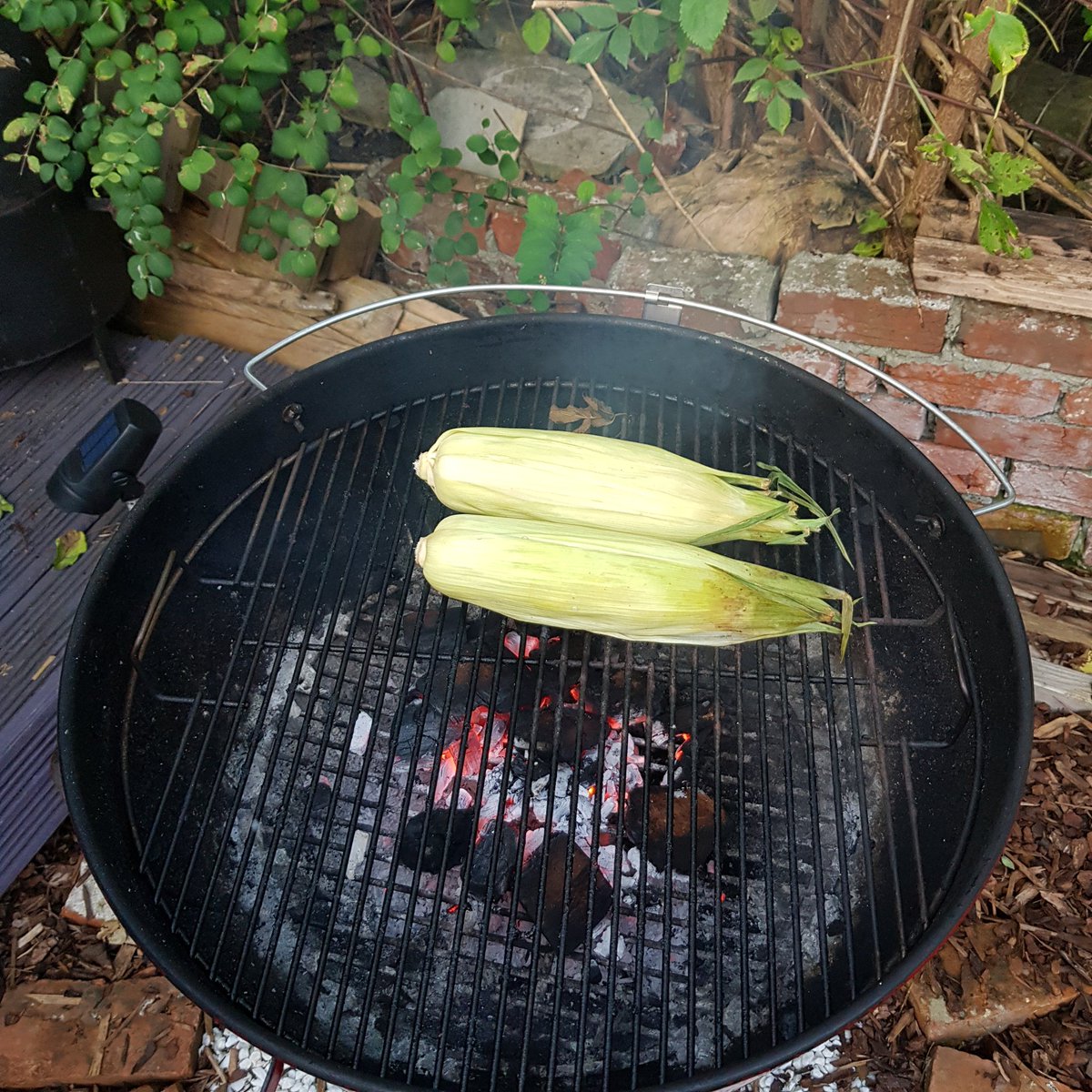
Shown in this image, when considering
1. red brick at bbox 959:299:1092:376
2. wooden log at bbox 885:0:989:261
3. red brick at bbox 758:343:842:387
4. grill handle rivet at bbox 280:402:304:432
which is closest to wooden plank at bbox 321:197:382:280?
grill handle rivet at bbox 280:402:304:432

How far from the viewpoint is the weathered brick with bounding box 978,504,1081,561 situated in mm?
2748

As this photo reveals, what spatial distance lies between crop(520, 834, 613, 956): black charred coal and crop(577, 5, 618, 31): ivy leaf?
2035 millimetres

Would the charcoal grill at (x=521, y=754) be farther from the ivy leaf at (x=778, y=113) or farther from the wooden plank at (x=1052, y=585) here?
the wooden plank at (x=1052, y=585)

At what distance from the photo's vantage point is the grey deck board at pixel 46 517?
2.16 meters

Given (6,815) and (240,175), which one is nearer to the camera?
(6,815)

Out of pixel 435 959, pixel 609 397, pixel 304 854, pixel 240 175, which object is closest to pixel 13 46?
pixel 240 175

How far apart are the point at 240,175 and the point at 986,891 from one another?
9.38 feet

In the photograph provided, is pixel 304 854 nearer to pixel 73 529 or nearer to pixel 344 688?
pixel 344 688

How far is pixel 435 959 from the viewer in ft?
5.65

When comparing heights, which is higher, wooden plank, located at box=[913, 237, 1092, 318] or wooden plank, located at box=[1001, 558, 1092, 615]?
wooden plank, located at box=[913, 237, 1092, 318]

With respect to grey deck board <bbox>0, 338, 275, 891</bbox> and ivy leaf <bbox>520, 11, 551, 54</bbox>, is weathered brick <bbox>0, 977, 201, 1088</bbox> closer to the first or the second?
grey deck board <bbox>0, 338, 275, 891</bbox>

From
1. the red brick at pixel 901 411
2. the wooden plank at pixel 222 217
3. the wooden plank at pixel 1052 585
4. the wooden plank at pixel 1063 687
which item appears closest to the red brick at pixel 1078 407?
the red brick at pixel 901 411

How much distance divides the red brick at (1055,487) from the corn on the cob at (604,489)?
1.30m

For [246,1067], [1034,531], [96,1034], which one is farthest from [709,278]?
[96,1034]
